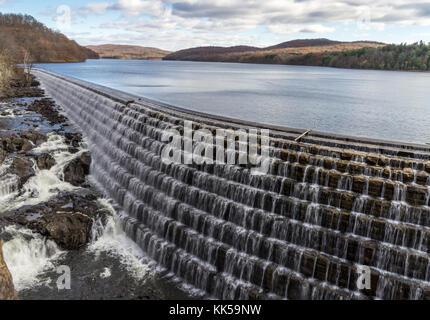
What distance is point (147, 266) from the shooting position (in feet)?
56.1

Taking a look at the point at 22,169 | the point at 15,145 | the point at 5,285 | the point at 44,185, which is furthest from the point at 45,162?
the point at 5,285

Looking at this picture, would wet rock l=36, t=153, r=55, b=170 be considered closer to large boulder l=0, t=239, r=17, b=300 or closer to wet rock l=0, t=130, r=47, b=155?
wet rock l=0, t=130, r=47, b=155

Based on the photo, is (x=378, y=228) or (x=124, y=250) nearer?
(x=378, y=228)

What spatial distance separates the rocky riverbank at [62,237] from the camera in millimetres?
15164

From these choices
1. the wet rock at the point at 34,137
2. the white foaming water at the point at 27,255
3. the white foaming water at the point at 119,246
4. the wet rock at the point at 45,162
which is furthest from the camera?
the wet rock at the point at 34,137

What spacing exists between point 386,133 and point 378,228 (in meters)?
20.1

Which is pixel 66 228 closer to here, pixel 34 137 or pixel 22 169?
pixel 22 169

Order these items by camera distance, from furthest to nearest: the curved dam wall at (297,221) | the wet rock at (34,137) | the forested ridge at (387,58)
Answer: the forested ridge at (387,58) → the wet rock at (34,137) → the curved dam wall at (297,221)

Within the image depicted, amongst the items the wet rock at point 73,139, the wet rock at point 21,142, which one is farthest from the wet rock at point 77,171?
the wet rock at point 21,142

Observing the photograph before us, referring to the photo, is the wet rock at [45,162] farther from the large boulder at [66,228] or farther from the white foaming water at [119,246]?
the white foaming water at [119,246]

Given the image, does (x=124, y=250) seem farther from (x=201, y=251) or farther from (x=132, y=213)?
(x=201, y=251)

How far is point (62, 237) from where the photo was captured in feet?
59.2
